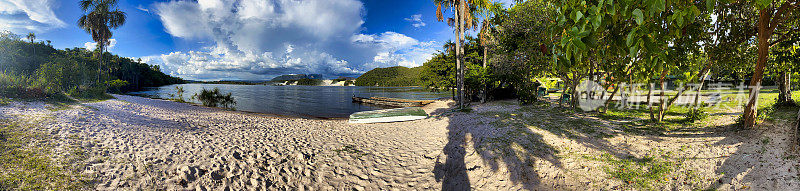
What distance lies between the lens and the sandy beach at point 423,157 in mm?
4160

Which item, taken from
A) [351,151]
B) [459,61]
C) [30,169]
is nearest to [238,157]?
[351,151]

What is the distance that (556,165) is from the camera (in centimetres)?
507

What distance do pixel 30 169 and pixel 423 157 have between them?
309 inches

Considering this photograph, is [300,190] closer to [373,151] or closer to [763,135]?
[373,151]

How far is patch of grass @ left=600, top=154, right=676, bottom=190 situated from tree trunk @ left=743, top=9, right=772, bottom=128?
242 centimetres

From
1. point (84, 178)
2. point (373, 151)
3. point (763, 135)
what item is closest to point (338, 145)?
point (373, 151)

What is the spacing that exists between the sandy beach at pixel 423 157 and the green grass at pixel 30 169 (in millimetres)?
288

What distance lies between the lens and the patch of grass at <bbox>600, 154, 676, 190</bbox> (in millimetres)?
4055

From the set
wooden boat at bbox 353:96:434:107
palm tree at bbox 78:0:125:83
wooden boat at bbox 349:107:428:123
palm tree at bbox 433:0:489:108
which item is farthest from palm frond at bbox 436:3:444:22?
palm tree at bbox 78:0:125:83

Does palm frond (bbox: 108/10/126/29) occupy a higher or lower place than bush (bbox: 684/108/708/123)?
higher

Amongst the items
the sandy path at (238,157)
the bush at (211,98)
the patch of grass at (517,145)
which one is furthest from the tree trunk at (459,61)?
the bush at (211,98)

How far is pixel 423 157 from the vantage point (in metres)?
6.98

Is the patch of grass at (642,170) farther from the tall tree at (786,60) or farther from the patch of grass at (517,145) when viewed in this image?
the tall tree at (786,60)

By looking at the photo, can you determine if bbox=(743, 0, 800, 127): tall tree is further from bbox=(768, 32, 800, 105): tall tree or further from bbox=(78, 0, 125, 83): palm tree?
bbox=(78, 0, 125, 83): palm tree
